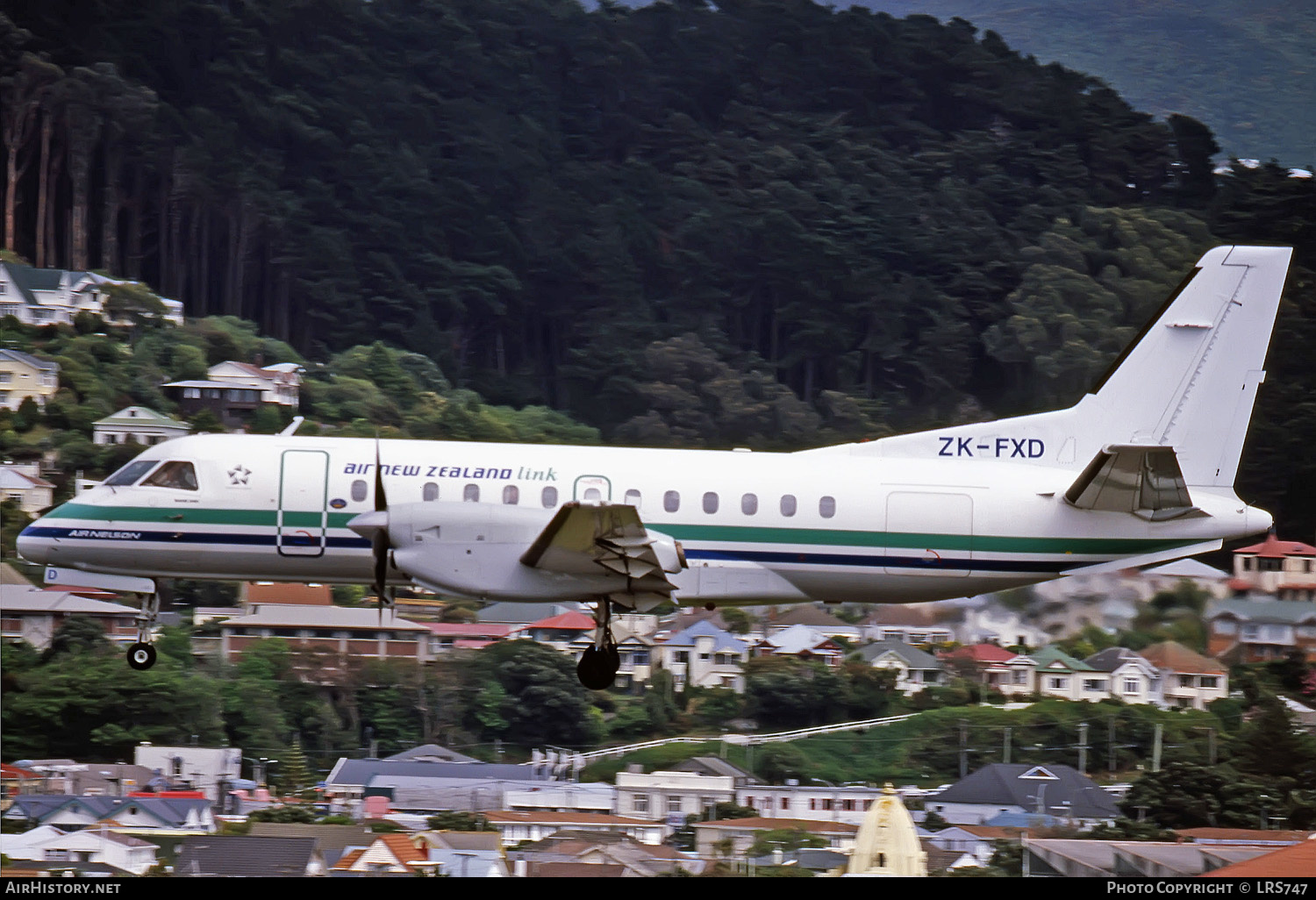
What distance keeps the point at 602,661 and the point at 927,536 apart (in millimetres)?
4088

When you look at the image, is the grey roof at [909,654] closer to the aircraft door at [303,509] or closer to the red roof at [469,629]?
the red roof at [469,629]

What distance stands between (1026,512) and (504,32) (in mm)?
65524

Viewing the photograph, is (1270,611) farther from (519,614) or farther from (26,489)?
(26,489)

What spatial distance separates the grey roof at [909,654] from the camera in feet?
111

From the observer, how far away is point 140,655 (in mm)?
18281

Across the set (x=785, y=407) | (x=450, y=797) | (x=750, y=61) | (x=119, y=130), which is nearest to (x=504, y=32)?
(x=750, y=61)

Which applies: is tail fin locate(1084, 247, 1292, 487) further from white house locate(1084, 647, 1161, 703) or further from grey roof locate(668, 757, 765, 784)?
grey roof locate(668, 757, 765, 784)

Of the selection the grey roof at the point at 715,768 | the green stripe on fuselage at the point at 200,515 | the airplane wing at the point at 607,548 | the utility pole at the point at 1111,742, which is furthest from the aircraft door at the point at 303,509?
the utility pole at the point at 1111,742

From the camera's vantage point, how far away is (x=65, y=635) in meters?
36.3

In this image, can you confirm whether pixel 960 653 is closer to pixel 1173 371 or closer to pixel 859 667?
pixel 859 667

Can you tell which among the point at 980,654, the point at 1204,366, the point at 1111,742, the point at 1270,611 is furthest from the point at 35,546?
the point at 1270,611

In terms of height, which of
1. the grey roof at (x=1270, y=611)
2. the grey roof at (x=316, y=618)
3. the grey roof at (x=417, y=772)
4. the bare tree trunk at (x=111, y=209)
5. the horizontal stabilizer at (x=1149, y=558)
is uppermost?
the bare tree trunk at (x=111, y=209)

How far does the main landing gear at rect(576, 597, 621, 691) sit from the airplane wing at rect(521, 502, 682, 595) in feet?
1.95

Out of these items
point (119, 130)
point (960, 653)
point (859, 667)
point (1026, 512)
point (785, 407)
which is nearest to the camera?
point (1026, 512)
